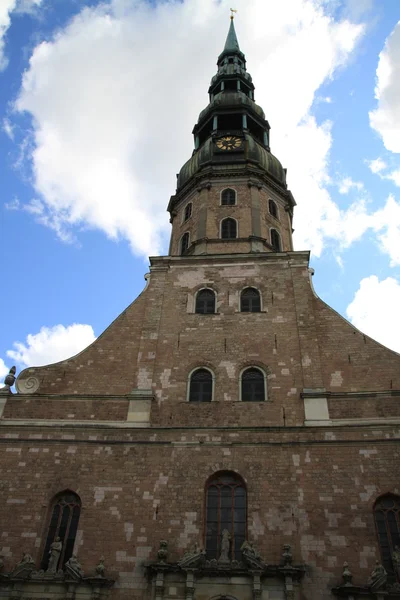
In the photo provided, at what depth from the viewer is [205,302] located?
Answer: 18.7 m

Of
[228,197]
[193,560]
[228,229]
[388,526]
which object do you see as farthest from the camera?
[228,197]

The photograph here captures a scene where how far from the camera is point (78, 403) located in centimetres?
1631

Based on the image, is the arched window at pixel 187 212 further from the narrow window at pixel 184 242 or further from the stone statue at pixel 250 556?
the stone statue at pixel 250 556

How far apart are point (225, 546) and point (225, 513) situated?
0.95m

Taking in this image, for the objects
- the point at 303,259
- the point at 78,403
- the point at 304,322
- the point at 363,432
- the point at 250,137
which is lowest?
the point at 363,432

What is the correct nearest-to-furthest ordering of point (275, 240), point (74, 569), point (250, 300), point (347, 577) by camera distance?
point (347, 577) < point (74, 569) < point (250, 300) < point (275, 240)

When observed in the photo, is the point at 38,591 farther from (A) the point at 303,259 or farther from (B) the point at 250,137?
(B) the point at 250,137

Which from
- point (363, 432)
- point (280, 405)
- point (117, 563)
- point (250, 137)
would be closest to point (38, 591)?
point (117, 563)

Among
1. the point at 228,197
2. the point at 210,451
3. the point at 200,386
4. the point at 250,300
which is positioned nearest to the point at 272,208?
the point at 228,197

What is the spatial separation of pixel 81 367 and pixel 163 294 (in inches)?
151

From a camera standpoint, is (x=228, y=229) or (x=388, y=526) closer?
(x=388, y=526)

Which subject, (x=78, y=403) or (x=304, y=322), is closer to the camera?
(x=78, y=403)

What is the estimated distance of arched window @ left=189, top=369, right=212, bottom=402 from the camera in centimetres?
1625

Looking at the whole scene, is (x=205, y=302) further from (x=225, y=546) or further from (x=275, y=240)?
(x=225, y=546)
